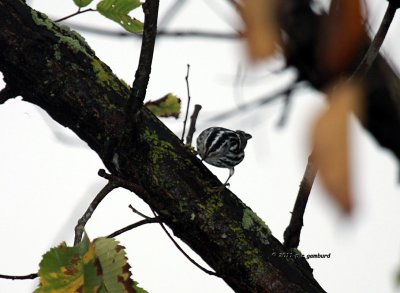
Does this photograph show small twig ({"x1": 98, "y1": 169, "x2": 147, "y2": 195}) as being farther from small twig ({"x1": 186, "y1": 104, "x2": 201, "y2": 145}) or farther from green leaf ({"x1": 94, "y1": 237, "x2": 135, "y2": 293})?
small twig ({"x1": 186, "y1": 104, "x2": 201, "y2": 145})

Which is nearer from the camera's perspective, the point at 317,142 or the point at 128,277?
the point at 317,142

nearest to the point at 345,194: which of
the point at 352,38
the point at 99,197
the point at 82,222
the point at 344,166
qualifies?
the point at 344,166

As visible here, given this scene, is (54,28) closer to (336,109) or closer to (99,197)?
(99,197)

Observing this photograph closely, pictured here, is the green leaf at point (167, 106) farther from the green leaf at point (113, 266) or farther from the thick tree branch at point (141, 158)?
the green leaf at point (113, 266)

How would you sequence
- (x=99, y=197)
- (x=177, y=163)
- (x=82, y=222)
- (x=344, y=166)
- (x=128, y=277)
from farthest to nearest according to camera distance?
(x=177, y=163) → (x=99, y=197) → (x=82, y=222) → (x=128, y=277) → (x=344, y=166)

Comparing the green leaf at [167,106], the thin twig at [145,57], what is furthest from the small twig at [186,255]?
the green leaf at [167,106]
